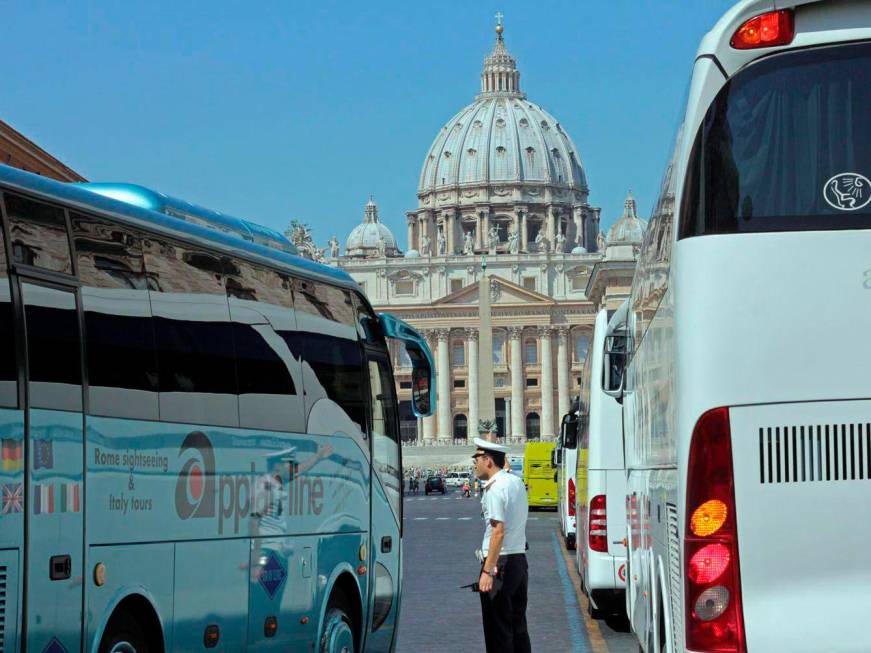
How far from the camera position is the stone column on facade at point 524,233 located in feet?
458

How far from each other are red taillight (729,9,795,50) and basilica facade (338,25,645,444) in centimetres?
10002

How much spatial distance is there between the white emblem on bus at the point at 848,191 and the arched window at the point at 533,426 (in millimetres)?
121293

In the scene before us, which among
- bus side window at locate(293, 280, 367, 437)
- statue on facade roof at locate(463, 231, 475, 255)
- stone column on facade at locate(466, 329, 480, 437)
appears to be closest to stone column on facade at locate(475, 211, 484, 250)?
statue on facade roof at locate(463, 231, 475, 255)

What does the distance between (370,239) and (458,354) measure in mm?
22407

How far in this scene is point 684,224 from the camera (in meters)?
5.40

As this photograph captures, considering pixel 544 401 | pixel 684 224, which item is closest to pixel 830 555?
pixel 684 224

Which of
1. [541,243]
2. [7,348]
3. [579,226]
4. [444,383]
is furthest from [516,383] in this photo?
[7,348]

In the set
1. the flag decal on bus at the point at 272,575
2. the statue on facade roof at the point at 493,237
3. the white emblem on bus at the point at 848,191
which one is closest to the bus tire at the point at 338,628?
the flag decal on bus at the point at 272,575

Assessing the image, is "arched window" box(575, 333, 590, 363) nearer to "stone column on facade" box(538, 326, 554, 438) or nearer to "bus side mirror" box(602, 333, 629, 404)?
"stone column on facade" box(538, 326, 554, 438)

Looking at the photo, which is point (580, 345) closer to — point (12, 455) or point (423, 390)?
point (423, 390)

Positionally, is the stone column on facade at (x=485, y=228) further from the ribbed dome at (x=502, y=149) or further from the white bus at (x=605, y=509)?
the white bus at (x=605, y=509)

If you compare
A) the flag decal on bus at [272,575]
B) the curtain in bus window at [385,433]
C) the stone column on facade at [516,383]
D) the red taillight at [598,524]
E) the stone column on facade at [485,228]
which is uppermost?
the stone column on facade at [485,228]

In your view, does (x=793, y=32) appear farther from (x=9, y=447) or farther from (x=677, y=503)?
(x=9, y=447)

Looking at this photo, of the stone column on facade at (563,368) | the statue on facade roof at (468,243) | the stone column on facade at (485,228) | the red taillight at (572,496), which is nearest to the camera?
the red taillight at (572,496)
